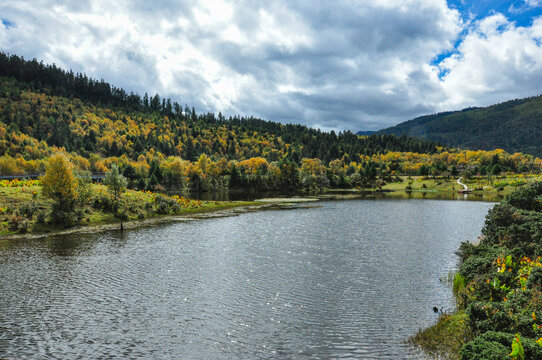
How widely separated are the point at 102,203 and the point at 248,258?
53.4 meters

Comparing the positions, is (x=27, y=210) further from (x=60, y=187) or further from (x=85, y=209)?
(x=85, y=209)

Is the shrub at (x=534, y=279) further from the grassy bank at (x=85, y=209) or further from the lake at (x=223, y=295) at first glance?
the grassy bank at (x=85, y=209)

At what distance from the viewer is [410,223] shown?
7744 cm

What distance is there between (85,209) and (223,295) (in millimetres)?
59561

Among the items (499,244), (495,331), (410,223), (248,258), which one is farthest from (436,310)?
(410,223)

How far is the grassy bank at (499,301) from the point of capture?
56.3 feet

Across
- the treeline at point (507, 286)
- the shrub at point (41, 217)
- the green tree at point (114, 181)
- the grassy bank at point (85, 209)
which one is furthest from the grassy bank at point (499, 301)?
the green tree at point (114, 181)

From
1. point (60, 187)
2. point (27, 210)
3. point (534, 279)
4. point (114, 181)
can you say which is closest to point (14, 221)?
point (27, 210)

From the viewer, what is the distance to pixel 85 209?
257 ft

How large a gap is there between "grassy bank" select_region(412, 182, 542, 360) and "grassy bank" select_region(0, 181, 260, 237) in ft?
232

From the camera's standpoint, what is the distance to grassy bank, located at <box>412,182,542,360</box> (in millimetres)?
17159

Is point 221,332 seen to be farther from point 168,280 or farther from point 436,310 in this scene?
point 436,310

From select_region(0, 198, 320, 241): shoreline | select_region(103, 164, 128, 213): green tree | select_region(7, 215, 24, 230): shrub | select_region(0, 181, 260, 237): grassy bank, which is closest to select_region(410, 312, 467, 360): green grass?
select_region(0, 198, 320, 241): shoreline

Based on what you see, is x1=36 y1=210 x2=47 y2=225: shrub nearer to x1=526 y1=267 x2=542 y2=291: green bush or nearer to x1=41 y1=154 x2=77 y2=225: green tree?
x1=41 y1=154 x2=77 y2=225: green tree
